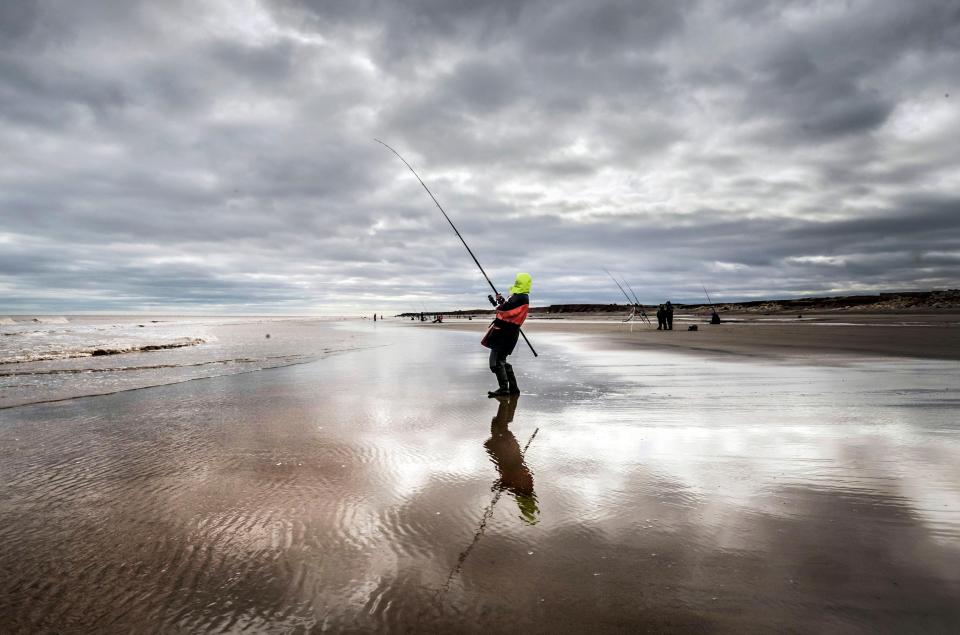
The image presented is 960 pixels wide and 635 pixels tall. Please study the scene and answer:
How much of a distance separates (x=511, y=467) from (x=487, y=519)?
1.13 m

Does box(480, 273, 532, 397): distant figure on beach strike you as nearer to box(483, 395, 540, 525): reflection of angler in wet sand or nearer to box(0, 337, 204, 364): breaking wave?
A: box(483, 395, 540, 525): reflection of angler in wet sand

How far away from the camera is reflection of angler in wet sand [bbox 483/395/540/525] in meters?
3.35

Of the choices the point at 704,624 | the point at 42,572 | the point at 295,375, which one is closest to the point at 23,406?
the point at 295,375

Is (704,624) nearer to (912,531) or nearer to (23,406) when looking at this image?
(912,531)

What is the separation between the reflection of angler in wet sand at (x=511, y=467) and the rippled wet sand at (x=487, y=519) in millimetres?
28

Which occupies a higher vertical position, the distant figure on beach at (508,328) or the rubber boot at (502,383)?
the distant figure on beach at (508,328)

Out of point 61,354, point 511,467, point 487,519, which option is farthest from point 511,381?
point 61,354

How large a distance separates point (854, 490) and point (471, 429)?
3.63 metres

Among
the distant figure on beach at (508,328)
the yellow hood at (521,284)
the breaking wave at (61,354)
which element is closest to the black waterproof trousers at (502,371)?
the distant figure on beach at (508,328)

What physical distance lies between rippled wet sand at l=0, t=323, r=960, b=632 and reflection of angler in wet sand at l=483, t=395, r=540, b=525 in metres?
0.03

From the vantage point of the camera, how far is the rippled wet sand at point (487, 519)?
2164 mm

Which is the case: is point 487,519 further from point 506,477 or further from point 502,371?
point 502,371

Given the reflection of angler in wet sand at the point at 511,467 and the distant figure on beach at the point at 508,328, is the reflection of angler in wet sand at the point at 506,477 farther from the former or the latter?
the distant figure on beach at the point at 508,328

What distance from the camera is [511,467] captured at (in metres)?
4.23
